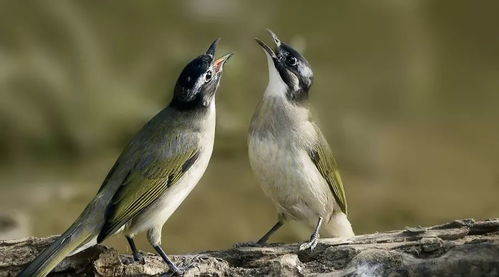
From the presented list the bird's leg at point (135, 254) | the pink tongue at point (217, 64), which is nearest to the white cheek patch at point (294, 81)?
the pink tongue at point (217, 64)

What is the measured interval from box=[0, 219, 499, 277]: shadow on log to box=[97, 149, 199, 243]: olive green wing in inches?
7.3

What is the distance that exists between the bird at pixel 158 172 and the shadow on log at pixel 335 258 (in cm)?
10

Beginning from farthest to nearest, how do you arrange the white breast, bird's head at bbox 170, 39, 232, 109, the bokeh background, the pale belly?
the bokeh background
the pale belly
bird's head at bbox 170, 39, 232, 109
the white breast

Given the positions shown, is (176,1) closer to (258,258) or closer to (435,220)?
(435,220)

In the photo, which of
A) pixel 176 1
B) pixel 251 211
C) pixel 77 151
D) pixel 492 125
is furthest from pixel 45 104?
pixel 492 125

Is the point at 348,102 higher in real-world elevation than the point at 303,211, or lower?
higher

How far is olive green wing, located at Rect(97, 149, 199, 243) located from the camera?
12.4 feet

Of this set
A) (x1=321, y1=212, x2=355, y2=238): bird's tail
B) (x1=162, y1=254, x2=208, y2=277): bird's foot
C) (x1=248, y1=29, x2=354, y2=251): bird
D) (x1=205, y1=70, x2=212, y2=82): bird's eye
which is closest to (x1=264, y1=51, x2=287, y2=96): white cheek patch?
(x1=248, y1=29, x2=354, y2=251): bird

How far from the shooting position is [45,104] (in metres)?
8.15

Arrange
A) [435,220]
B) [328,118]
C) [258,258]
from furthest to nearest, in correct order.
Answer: [328,118], [435,220], [258,258]

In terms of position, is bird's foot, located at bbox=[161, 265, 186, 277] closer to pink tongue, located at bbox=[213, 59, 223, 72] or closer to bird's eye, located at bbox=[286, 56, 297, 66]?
pink tongue, located at bbox=[213, 59, 223, 72]

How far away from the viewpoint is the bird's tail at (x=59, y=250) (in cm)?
360

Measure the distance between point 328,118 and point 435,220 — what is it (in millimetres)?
1600

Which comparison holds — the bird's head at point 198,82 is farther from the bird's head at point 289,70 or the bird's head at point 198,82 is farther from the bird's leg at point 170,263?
the bird's leg at point 170,263
